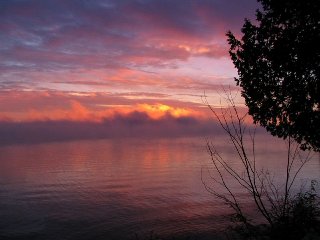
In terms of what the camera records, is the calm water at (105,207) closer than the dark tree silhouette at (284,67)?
No

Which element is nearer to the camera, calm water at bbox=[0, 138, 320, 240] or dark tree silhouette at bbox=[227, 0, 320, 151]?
dark tree silhouette at bbox=[227, 0, 320, 151]

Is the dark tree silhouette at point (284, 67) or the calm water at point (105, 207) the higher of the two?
the dark tree silhouette at point (284, 67)

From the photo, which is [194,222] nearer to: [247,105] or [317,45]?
[247,105]

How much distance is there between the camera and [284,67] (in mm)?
14867

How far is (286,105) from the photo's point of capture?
599 inches

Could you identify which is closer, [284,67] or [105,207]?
[284,67]

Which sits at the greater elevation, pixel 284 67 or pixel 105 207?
pixel 284 67

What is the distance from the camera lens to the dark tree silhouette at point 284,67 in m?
14.4

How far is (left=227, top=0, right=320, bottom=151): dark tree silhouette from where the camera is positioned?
1438 cm

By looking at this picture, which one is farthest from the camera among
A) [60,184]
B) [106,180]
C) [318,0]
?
[106,180]

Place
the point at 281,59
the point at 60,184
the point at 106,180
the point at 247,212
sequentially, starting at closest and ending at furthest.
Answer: the point at 281,59, the point at 247,212, the point at 60,184, the point at 106,180

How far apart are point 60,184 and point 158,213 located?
28.9 meters

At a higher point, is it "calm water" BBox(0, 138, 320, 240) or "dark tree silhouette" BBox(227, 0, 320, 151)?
"dark tree silhouette" BBox(227, 0, 320, 151)

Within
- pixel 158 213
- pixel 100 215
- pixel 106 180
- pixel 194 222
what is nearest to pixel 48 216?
pixel 100 215
